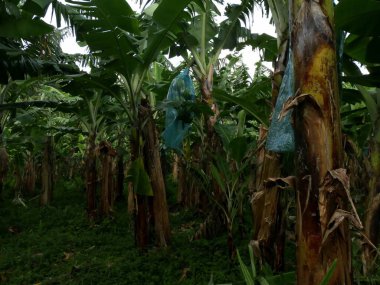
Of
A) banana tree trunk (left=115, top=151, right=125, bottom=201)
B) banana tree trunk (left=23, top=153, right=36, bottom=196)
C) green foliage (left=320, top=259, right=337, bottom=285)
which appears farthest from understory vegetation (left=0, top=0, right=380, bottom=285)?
banana tree trunk (left=23, top=153, right=36, bottom=196)

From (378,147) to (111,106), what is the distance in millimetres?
4655

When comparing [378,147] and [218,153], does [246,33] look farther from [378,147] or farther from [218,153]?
[378,147]

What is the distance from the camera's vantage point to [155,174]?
4.79 meters

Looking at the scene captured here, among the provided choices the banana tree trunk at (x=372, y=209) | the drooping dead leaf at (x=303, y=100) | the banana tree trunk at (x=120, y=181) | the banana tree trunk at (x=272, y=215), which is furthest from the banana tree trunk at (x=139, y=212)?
the banana tree trunk at (x=120, y=181)

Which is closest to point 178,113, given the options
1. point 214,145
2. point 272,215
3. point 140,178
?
point 214,145

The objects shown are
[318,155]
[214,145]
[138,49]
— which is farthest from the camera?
[214,145]

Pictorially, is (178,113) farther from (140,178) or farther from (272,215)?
(272,215)

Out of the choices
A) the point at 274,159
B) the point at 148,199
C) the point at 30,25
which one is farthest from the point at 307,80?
the point at 148,199

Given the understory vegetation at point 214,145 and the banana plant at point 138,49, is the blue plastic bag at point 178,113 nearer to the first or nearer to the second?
the understory vegetation at point 214,145

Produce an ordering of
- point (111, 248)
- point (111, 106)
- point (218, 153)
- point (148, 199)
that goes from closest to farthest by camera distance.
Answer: point (218, 153) → point (148, 199) → point (111, 248) → point (111, 106)

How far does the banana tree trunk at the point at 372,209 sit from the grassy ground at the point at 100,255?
1.18 meters

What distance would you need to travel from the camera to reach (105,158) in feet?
22.9

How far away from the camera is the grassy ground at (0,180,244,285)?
412 cm

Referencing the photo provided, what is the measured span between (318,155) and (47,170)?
312 inches
